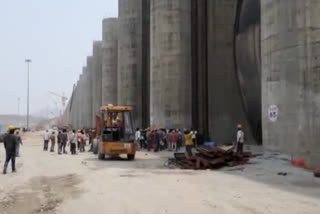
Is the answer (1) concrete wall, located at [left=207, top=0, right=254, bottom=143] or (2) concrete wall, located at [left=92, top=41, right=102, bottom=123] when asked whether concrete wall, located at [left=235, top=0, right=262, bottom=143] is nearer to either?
(1) concrete wall, located at [left=207, top=0, right=254, bottom=143]

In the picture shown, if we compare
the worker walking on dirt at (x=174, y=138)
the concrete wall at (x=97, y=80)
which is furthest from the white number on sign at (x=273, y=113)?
the concrete wall at (x=97, y=80)

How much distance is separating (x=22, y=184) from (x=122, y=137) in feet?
35.2

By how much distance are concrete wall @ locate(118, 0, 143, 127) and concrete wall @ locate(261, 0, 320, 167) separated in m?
30.4

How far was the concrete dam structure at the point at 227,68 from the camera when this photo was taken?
19828 millimetres

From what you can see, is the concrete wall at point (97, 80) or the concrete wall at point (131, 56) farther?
the concrete wall at point (97, 80)

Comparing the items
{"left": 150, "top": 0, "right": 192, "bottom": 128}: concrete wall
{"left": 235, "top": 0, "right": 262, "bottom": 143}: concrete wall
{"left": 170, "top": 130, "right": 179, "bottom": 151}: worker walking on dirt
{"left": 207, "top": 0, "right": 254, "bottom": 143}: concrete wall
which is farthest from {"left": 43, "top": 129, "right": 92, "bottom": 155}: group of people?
{"left": 235, "top": 0, "right": 262, "bottom": 143}: concrete wall

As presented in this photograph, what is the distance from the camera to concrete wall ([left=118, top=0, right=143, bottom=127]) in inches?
2036

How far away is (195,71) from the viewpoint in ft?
137

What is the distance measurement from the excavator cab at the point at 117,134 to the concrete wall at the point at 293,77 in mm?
6769

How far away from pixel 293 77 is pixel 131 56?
1292 inches

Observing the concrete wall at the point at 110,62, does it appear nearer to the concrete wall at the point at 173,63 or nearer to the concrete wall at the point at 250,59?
the concrete wall at the point at 173,63

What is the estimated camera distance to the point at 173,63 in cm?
3869

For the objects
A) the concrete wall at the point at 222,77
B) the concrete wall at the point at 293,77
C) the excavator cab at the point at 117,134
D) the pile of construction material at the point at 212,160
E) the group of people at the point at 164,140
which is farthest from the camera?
the concrete wall at the point at 222,77

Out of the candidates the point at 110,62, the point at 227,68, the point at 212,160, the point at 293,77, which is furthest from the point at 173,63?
the point at 110,62
